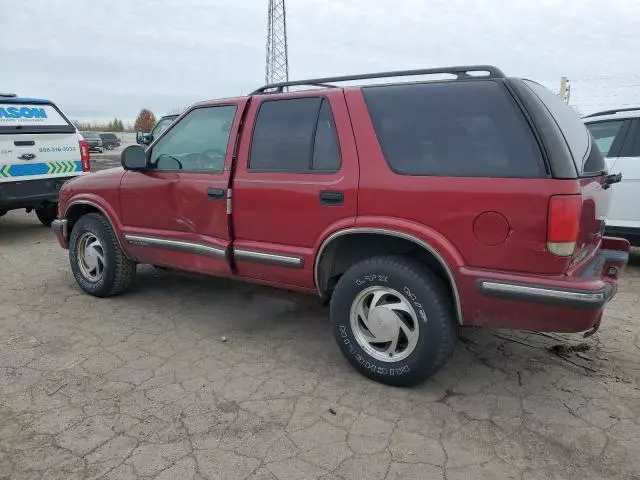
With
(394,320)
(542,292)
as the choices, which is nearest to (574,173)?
(542,292)

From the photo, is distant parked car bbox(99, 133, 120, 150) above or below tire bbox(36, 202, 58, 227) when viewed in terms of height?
above

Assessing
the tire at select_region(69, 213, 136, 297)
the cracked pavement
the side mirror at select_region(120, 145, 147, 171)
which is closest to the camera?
the cracked pavement

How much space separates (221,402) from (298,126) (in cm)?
181

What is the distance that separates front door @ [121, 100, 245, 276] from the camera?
3713 millimetres

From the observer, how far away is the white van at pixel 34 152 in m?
6.78

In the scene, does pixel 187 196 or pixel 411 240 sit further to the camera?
pixel 187 196

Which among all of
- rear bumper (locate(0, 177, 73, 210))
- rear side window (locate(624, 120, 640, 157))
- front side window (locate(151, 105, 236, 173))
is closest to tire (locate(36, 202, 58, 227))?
rear bumper (locate(0, 177, 73, 210))

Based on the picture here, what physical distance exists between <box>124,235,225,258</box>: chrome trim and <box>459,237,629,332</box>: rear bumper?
1833 mm

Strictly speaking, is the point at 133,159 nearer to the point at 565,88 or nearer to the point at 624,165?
the point at 624,165

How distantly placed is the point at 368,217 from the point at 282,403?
1.19 metres

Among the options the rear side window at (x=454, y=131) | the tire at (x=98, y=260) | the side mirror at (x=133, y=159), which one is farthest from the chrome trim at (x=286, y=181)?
the tire at (x=98, y=260)

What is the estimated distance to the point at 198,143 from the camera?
156 inches

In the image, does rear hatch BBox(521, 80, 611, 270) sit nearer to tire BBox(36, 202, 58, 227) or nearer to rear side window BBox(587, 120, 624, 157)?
rear side window BBox(587, 120, 624, 157)

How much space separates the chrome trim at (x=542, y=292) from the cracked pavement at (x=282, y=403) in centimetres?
72
